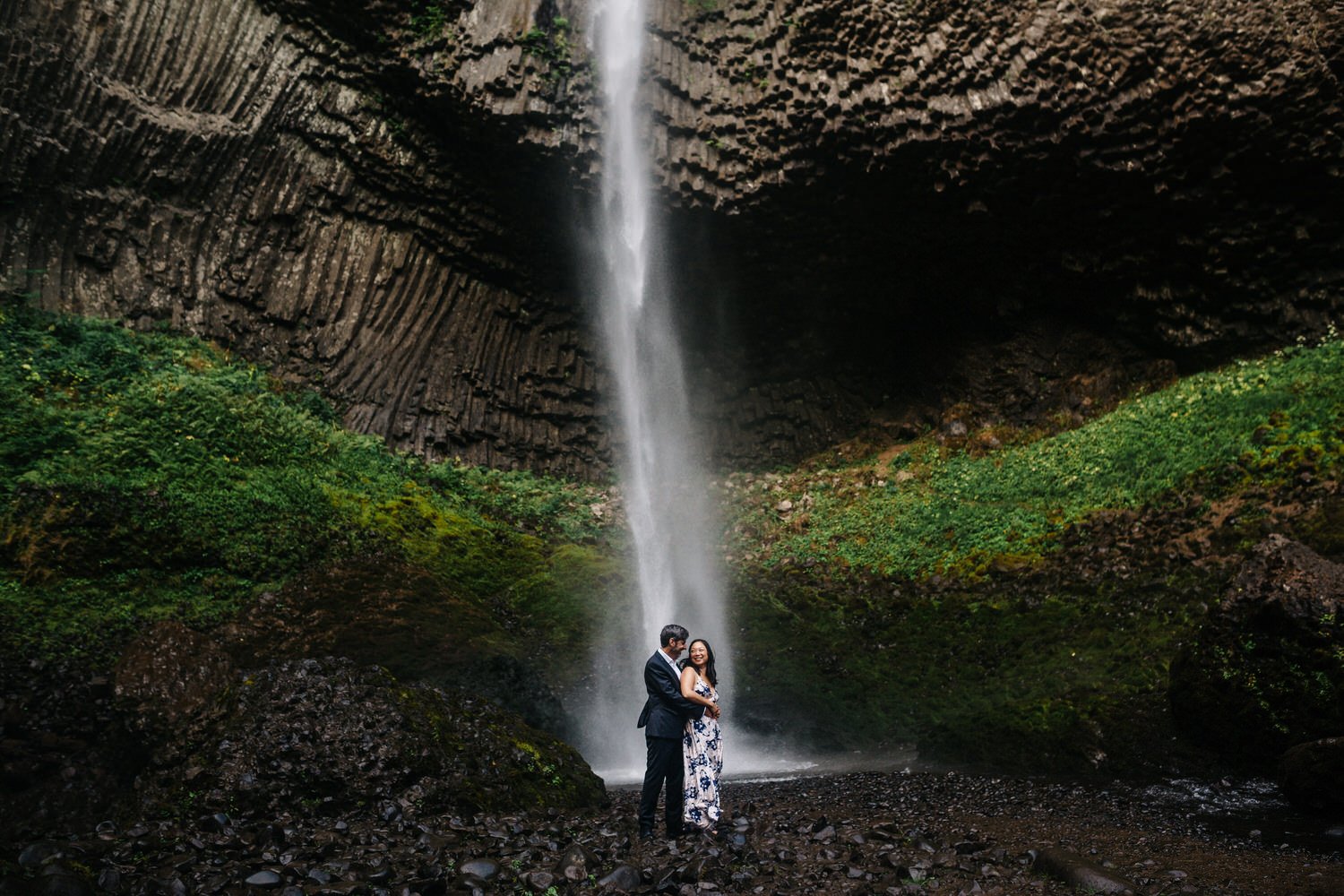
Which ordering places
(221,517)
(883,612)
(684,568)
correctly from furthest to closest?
(684,568)
(883,612)
(221,517)

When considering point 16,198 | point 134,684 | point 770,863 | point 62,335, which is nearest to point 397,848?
point 770,863

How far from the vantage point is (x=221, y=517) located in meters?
10.0

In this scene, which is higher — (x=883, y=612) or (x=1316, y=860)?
(x=883, y=612)

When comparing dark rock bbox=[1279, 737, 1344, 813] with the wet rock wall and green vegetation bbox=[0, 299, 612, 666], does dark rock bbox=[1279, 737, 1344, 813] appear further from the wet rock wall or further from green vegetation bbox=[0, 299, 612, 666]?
the wet rock wall

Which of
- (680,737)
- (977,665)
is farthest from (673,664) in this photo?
(977,665)

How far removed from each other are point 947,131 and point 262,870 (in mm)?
15324

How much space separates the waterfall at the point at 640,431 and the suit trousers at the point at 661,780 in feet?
14.5

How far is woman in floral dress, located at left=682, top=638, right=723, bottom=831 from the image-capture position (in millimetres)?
5648

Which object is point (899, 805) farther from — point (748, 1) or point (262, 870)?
point (748, 1)

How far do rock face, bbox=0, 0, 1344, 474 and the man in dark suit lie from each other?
11.9m

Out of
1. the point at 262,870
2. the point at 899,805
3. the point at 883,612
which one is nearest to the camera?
the point at 262,870

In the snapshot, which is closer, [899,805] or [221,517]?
[899,805]

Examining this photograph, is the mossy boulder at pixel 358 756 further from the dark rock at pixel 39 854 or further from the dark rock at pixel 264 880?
the dark rock at pixel 264 880

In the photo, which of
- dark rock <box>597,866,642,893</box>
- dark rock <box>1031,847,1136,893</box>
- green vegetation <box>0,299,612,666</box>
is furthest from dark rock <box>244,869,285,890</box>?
green vegetation <box>0,299,612,666</box>
